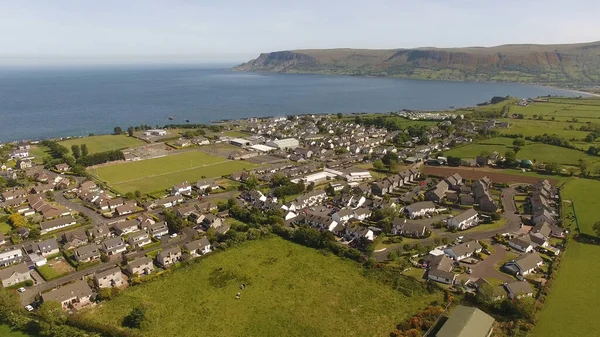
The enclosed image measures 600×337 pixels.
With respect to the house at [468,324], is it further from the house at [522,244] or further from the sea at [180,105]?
the sea at [180,105]

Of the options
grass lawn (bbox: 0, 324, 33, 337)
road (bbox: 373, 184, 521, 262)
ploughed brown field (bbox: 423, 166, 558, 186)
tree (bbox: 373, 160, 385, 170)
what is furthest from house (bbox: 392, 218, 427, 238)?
grass lawn (bbox: 0, 324, 33, 337)

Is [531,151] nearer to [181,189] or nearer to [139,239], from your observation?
[181,189]

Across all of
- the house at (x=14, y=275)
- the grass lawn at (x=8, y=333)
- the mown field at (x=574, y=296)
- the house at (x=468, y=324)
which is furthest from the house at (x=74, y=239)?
the mown field at (x=574, y=296)

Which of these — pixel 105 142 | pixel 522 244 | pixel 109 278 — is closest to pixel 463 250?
pixel 522 244

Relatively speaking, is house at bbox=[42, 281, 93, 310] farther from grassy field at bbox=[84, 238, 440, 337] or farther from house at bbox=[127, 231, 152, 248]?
house at bbox=[127, 231, 152, 248]

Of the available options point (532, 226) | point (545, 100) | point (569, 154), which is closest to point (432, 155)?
point (569, 154)

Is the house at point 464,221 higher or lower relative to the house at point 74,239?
higher
